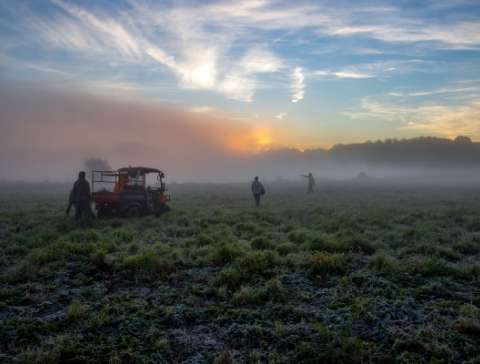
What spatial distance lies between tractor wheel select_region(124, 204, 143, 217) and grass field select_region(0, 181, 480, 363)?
17.3ft

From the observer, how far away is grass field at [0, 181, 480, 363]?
4.76 m

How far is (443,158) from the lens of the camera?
633 ft

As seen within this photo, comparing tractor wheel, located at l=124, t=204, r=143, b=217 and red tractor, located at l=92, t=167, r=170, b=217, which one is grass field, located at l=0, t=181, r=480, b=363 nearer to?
red tractor, located at l=92, t=167, r=170, b=217

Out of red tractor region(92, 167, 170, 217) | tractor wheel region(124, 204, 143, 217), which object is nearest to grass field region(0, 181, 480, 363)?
red tractor region(92, 167, 170, 217)

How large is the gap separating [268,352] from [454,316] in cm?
368

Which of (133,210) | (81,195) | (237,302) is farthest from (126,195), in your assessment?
(237,302)

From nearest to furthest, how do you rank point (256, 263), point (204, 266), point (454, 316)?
point (454, 316) < point (256, 263) < point (204, 266)

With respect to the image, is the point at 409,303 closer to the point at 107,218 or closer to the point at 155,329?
the point at 155,329

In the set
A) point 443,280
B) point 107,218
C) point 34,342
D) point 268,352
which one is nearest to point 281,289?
point 268,352

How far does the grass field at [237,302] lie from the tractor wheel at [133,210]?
17.3ft

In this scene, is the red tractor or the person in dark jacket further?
the red tractor

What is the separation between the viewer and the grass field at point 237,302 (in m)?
4.76

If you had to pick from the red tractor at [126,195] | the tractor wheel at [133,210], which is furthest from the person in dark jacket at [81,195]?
the tractor wheel at [133,210]

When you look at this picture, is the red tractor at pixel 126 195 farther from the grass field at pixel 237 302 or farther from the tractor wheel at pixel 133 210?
the grass field at pixel 237 302
